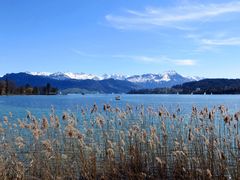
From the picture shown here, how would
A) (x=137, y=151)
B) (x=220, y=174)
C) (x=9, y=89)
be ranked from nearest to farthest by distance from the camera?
(x=220, y=174), (x=137, y=151), (x=9, y=89)

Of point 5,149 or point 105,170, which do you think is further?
point 5,149

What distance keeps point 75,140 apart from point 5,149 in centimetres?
209

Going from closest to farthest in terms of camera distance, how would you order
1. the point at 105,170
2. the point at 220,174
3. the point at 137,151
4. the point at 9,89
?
the point at 220,174 < the point at 105,170 < the point at 137,151 < the point at 9,89

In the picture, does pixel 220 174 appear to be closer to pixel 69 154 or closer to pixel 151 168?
pixel 151 168

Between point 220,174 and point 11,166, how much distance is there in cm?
544

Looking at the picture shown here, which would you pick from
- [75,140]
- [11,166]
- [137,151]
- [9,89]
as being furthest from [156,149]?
[9,89]

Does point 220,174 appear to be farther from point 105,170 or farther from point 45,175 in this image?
point 45,175

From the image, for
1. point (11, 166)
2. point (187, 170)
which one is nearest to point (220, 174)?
point (187, 170)

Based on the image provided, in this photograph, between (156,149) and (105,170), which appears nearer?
(105,170)

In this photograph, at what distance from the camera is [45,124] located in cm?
955

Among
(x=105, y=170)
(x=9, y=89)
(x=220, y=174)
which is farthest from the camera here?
(x=9, y=89)

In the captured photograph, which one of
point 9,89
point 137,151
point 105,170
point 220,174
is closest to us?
point 220,174

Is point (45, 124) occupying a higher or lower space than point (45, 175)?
higher

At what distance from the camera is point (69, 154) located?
1080 cm
